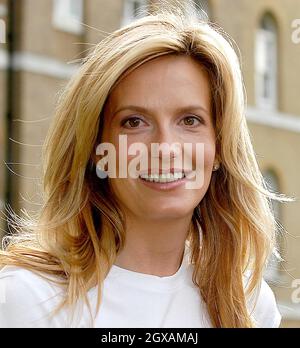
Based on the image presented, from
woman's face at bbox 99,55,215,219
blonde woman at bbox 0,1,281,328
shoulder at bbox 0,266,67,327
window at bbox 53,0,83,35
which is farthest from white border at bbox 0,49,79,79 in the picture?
shoulder at bbox 0,266,67,327

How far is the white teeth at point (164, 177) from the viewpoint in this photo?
2.20 m

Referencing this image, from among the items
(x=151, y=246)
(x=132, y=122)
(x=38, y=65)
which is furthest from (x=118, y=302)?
(x=38, y=65)

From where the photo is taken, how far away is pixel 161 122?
2.18m

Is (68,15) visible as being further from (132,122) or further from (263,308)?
(132,122)

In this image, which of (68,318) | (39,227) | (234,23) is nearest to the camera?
(68,318)

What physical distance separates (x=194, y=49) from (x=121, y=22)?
1442cm

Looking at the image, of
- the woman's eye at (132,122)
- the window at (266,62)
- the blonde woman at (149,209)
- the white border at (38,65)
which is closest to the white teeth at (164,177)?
the blonde woman at (149,209)

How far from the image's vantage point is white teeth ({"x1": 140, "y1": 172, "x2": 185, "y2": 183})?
2201 mm

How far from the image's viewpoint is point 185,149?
7.30 ft

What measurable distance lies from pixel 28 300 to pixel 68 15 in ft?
46.0

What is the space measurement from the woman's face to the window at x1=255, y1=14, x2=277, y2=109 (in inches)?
657
